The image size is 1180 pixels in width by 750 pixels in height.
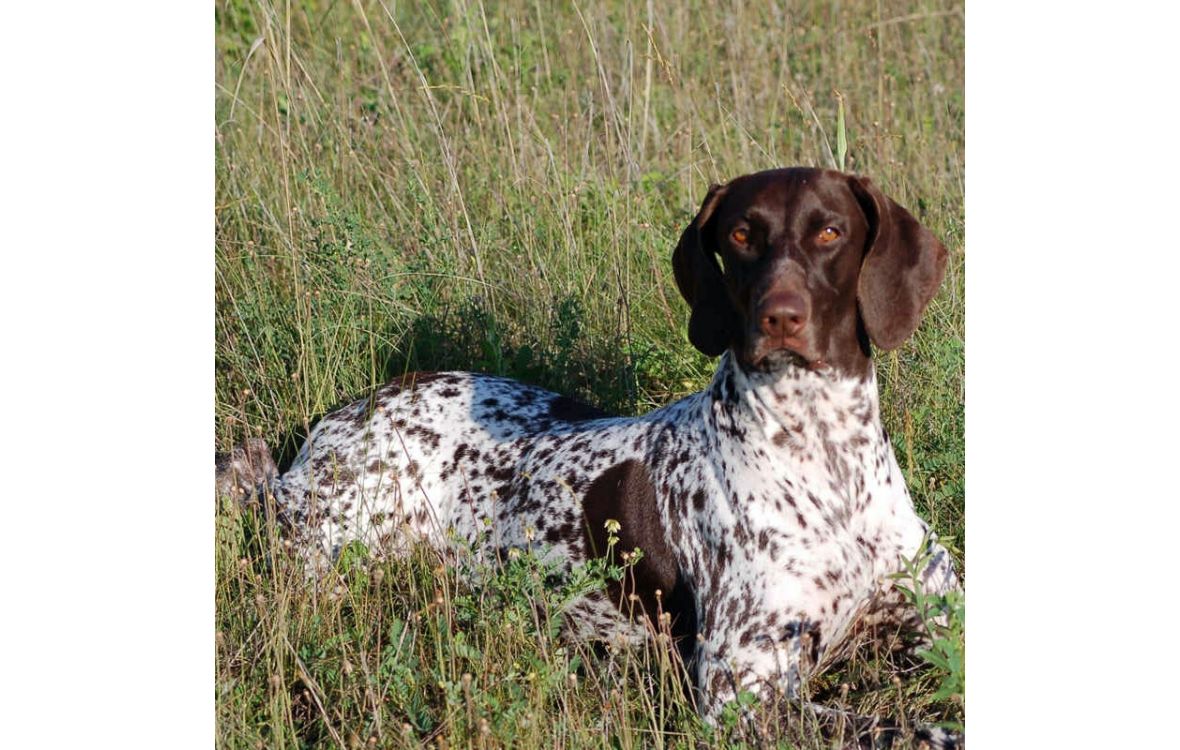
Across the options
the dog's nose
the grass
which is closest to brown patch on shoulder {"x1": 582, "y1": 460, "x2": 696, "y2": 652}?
A: the grass

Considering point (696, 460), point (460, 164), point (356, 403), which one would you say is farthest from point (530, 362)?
point (696, 460)

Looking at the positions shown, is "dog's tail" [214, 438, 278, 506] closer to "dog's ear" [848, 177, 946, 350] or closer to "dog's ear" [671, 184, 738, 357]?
"dog's ear" [671, 184, 738, 357]

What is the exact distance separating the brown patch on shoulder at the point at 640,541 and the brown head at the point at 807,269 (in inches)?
20.8

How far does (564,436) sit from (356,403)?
3.08 ft

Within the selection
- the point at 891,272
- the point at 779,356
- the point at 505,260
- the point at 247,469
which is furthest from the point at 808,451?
the point at 505,260

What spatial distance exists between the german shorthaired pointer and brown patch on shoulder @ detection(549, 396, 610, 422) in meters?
0.39

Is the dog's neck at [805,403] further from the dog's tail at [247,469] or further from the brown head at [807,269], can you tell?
the dog's tail at [247,469]

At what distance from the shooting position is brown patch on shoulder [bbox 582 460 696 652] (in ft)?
13.4

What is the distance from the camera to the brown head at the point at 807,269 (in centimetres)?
356

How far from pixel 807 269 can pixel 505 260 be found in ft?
8.42

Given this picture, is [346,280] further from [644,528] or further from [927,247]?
[927,247]

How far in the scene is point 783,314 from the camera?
3477 millimetres

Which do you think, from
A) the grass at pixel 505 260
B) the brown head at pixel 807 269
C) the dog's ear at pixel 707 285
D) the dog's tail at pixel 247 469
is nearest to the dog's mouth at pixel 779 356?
the brown head at pixel 807 269

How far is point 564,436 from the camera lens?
4691mm
